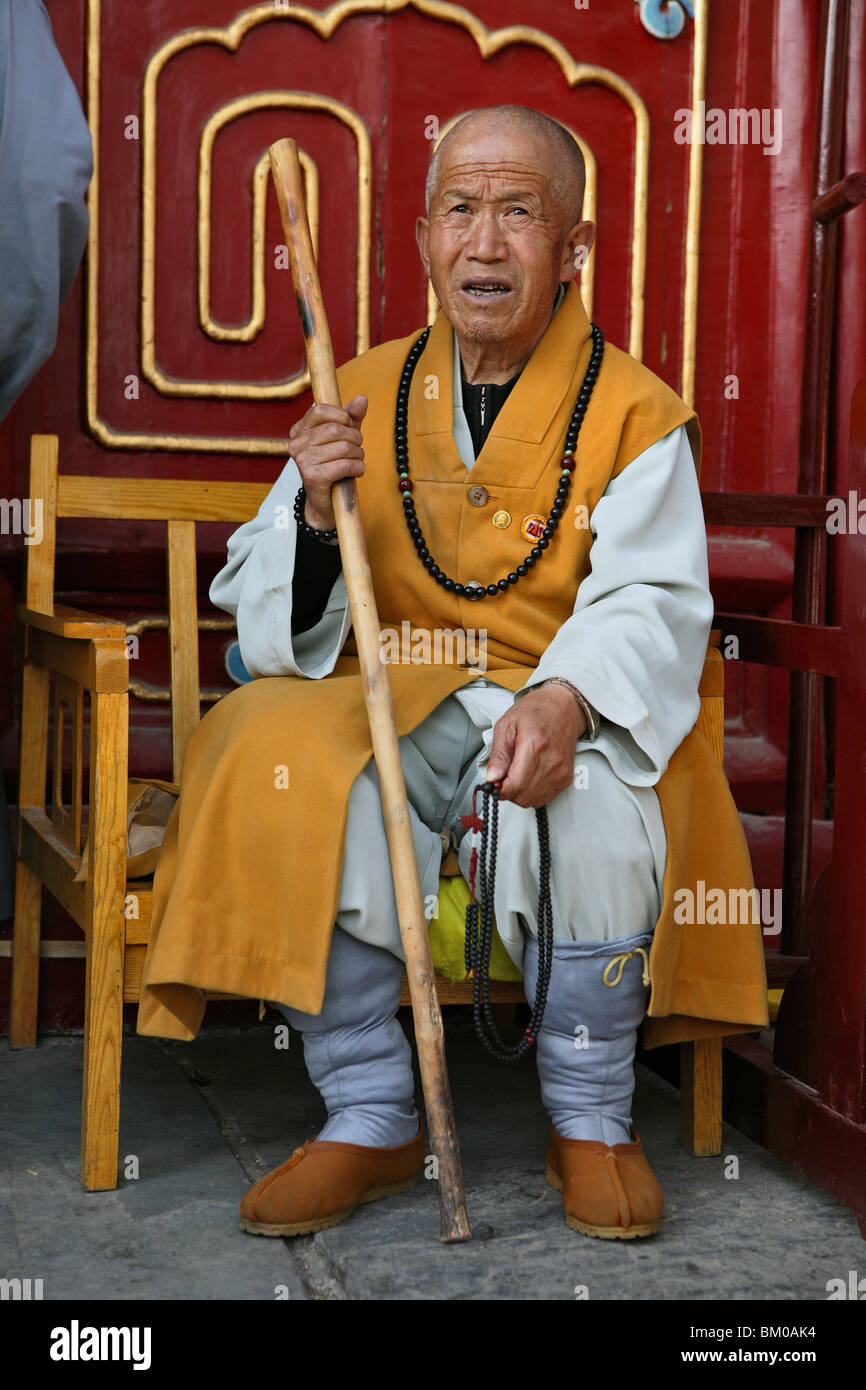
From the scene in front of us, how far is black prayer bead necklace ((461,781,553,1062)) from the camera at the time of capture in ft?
6.79

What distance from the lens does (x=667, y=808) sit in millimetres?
2158

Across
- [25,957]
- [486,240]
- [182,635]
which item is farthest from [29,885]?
[486,240]

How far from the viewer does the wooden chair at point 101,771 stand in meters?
2.23

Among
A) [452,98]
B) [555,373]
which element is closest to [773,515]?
[555,373]

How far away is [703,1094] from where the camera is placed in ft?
7.97

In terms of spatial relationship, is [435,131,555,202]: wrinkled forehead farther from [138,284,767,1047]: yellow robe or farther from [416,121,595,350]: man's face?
[138,284,767,1047]: yellow robe

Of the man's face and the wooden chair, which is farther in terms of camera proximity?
the man's face

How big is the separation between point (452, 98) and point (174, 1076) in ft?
6.94

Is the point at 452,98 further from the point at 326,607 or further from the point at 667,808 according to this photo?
the point at 667,808

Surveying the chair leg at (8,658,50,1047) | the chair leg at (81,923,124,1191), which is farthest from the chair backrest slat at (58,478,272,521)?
the chair leg at (81,923,124,1191)

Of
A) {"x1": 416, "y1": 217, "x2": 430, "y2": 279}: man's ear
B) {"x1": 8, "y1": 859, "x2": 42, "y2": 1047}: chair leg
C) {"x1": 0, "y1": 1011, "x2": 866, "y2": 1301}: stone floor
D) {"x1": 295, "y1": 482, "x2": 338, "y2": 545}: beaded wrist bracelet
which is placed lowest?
{"x1": 0, "y1": 1011, "x2": 866, "y2": 1301}: stone floor

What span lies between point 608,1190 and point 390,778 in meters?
0.64

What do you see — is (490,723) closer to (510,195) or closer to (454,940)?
(454,940)

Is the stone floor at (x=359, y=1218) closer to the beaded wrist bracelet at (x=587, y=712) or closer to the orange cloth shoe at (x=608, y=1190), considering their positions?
the orange cloth shoe at (x=608, y=1190)
